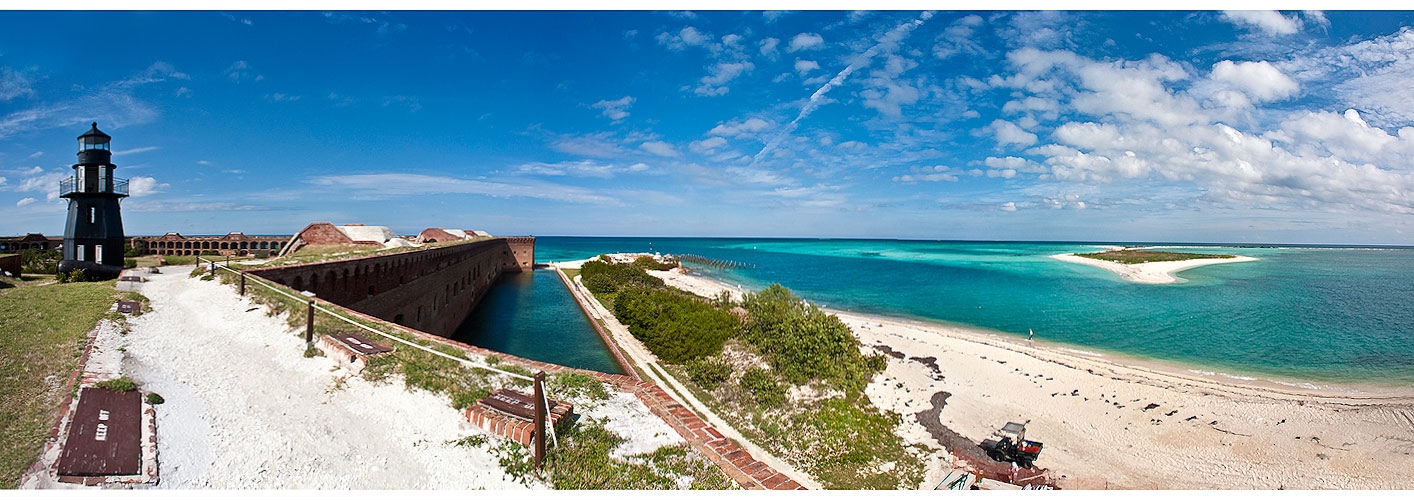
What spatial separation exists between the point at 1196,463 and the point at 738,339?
12914 millimetres

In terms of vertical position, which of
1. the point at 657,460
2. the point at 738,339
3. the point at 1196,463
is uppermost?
the point at 657,460

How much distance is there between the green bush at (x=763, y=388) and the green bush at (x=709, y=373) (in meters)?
0.66

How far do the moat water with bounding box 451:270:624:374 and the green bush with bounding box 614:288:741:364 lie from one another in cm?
178

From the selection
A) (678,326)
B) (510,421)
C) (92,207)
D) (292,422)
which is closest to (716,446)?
(510,421)

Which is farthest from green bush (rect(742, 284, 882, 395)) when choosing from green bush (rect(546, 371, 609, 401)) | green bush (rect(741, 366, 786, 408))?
green bush (rect(546, 371, 609, 401))

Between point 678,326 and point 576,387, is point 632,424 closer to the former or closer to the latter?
point 576,387

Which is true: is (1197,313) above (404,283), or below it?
below

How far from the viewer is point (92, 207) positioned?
1772cm

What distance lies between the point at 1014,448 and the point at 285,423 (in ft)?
45.4

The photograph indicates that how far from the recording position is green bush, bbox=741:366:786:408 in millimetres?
14727

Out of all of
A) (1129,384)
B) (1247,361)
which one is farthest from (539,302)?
(1247,361)

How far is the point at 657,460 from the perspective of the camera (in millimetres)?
5305

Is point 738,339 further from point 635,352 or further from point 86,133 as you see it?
point 86,133
